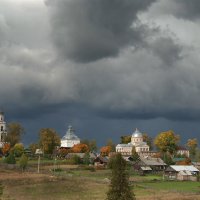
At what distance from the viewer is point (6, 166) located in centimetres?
11850

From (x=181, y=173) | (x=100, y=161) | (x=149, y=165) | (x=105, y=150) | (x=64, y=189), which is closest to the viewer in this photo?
(x=64, y=189)

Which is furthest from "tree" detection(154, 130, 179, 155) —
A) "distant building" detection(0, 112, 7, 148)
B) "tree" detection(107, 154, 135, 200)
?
"tree" detection(107, 154, 135, 200)

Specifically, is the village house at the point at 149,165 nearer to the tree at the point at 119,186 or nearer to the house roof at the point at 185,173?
the house roof at the point at 185,173

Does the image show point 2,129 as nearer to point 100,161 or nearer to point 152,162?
point 100,161

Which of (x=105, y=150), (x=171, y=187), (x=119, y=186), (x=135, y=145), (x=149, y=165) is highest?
(x=135, y=145)

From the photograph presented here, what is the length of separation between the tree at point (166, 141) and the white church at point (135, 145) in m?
16.2

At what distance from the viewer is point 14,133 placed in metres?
165

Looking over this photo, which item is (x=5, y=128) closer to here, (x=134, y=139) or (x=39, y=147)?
(x=39, y=147)

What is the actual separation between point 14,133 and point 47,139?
1860 cm

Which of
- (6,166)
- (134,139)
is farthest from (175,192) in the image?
(134,139)

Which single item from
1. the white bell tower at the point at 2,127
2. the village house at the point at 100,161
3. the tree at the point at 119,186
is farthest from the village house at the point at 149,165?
the tree at the point at 119,186

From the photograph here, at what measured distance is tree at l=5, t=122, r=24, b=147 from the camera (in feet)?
534

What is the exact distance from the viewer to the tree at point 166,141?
167625mm

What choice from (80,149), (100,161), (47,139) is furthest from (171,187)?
(80,149)
